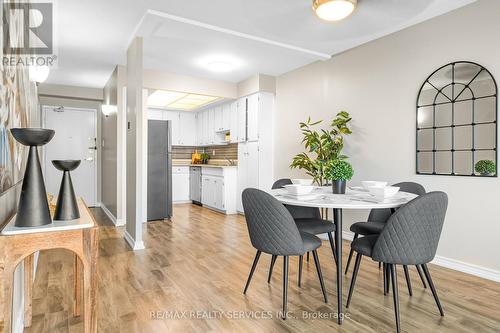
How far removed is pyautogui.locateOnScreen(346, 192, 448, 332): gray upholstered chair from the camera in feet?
5.88

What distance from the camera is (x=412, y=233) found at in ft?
5.97

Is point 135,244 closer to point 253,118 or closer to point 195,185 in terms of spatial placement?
point 253,118

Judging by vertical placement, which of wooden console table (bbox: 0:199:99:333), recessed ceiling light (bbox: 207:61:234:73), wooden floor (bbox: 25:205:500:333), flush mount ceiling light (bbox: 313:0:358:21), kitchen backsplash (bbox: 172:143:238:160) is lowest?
wooden floor (bbox: 25:205:500:333)

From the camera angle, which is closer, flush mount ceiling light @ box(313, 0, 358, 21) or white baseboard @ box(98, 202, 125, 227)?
flush mount ceiling light @ box(313, 0, 358, 21)

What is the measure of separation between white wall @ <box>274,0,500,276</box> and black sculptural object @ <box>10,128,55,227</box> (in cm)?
331

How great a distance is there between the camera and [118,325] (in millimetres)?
1909

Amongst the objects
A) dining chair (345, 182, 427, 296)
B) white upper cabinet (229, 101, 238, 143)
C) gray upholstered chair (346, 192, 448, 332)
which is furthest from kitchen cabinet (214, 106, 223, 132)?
gray upholstered chair (346, 192, 448, 332)

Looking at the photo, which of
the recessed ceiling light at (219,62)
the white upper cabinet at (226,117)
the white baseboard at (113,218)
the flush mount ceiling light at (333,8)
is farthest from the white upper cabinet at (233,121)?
the flush mount ceiling light at (333,8)

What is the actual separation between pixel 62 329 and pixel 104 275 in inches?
33.2

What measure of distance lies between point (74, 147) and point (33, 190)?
6.03m

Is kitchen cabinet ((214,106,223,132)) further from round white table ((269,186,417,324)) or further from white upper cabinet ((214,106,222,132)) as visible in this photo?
round white table ((269,186,417,324))

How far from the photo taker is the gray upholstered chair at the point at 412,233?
1.79m

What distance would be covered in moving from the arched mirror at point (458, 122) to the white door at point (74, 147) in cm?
621

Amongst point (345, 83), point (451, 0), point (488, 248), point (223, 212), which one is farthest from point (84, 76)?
point (488, 248)
